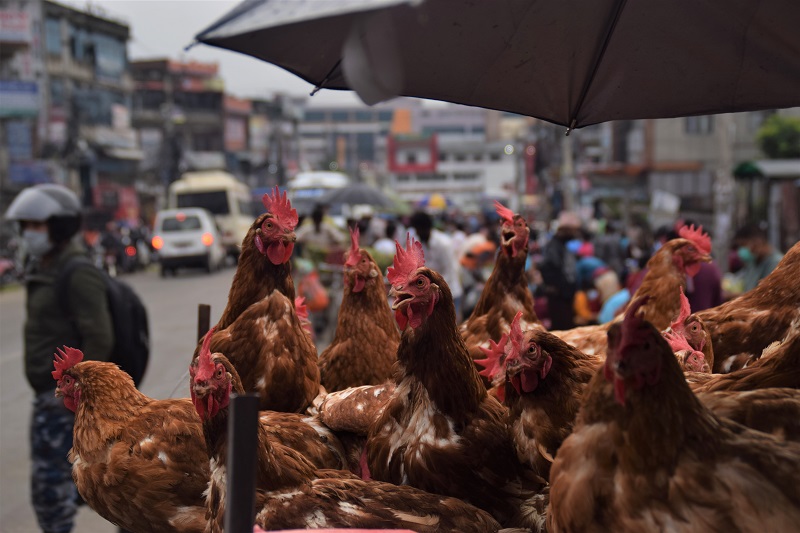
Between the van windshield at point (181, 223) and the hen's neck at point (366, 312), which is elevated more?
the hen's neck at point (366, 312)

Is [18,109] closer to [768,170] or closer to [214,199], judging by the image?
[214,199]

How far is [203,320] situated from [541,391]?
5.19 ft

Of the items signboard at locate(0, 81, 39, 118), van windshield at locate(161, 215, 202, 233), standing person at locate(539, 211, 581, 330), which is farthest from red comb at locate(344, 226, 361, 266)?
signboard at locate(0, 81, 39, 118)

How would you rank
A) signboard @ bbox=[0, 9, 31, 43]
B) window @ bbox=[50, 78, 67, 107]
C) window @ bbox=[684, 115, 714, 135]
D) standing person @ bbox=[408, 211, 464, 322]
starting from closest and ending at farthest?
standing person @ bbox=[408, 211, 464, 322], signboard @ bbox=[0, 9, 31, 43], window @ bbox=[684, 115, 714, 135], window @ bbox=[50, 78, 67, 107]

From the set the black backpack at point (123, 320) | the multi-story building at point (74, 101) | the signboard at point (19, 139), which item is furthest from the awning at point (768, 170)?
the signboard at point (19, 139)

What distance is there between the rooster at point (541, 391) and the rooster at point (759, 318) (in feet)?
2.28

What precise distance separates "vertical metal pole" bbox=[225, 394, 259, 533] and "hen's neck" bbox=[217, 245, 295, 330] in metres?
1.72

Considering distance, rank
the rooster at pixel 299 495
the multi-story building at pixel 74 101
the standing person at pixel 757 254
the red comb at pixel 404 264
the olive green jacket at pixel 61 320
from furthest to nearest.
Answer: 1. the multi-story building at pixel 74 101
2. the standing person at pixel 757 254
3. the olive green jacket at pixel 61 320
4. the red comb at pixel 404 264
5. the rooster at pixel 299 495

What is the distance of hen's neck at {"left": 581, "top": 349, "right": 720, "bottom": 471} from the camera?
70.3 inches

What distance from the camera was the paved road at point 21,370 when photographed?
4716 millimetres

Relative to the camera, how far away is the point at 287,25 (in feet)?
5.38

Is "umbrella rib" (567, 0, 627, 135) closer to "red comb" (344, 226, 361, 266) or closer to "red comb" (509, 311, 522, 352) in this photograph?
"red comb" (509, 311, 522, 352)

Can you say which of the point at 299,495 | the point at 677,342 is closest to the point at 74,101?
the point at 677,342

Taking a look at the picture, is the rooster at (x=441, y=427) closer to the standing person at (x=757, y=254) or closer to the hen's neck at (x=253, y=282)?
the hen's neck at (x=253, y=282)
